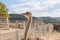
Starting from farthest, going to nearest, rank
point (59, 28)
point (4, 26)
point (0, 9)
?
point (0, 9), point (59, 28), point (4, 26)

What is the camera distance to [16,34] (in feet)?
29.5

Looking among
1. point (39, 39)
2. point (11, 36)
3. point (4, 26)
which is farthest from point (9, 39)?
point (4, 26)

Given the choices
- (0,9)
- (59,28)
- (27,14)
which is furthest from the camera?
(0,9)

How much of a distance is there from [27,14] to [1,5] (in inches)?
1316

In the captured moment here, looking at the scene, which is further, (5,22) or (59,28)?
(59,28)

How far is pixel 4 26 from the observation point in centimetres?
2616

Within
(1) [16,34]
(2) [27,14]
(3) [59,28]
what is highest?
(2) [27,14]

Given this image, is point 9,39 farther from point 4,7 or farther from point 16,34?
point 4,7

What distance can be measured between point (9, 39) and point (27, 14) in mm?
3680

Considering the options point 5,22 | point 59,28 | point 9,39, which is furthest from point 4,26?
point 9,39

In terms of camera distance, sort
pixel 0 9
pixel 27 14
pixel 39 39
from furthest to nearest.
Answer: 1. pixel 0 9
2. pixel 39 39
3. pixel 27 14

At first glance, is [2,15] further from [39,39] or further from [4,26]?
[39,39]

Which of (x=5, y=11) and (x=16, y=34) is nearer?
(x=16, y=34)

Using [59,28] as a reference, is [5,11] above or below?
above
